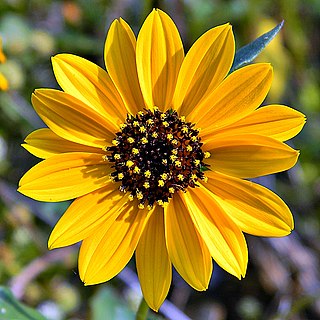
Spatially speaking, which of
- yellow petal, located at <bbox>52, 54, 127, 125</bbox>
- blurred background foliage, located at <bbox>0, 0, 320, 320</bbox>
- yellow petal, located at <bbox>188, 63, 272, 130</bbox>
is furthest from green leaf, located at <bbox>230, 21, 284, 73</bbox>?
blurred background foliage, located at <bbox>0, 0, 320, 320</bbox>

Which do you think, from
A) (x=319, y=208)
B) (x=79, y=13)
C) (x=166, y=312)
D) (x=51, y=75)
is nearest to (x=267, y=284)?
(x=319, y=208)

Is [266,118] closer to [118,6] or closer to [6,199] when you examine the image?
[6,199]

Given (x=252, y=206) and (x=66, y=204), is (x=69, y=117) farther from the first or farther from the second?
(x=66, y=204)

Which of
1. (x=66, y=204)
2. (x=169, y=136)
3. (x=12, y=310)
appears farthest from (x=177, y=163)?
(x=66, y=204)

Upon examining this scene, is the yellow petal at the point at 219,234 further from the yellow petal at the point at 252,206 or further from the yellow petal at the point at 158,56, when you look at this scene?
the yellow petal at the point at 158,56

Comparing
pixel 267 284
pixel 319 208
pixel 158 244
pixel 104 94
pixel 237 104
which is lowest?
pixel 267 284

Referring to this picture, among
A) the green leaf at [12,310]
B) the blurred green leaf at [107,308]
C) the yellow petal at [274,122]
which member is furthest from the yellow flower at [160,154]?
the blurred green leaf at [107,308]
